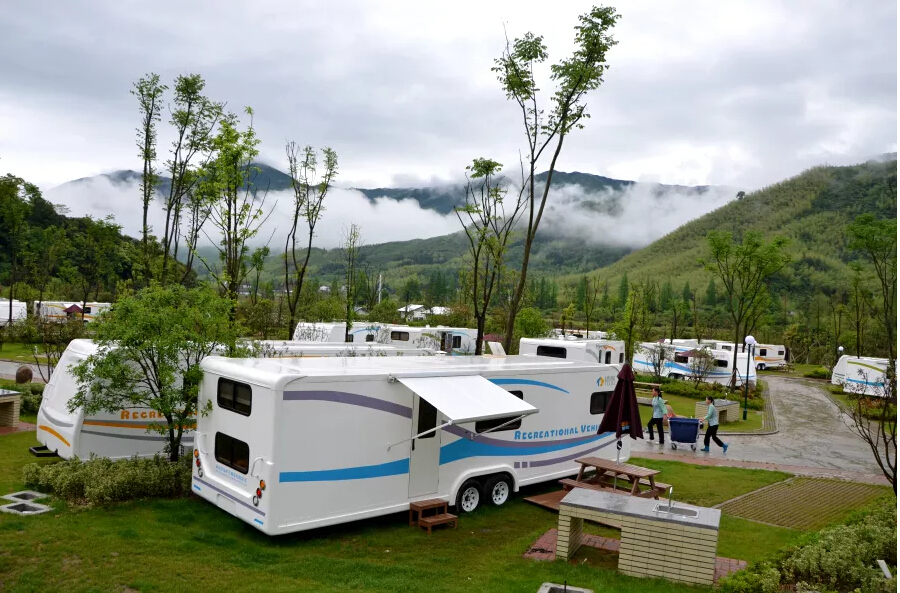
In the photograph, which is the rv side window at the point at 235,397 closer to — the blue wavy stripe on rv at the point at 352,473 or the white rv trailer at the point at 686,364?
the blue wavy stripe on rv at the point at 352,473

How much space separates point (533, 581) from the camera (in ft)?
22.4

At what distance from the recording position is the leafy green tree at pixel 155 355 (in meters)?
9.10

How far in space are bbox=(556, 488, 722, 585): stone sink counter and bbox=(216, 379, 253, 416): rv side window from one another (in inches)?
153

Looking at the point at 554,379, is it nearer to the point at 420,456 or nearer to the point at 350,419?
the point at 420,456

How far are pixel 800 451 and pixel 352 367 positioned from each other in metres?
12.9

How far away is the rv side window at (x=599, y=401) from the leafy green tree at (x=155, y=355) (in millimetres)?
6058

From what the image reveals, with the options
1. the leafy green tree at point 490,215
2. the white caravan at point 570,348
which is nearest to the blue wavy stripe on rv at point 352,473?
the leafy green tree at point 490,215

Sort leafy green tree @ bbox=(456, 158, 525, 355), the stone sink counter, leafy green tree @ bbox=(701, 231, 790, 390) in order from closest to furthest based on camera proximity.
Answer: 1. the stone sink counter
2. leafy green tree @ bbox=(456, 158, 525, 355)
3. leafy green tree @ bbox=(701, 231, 790, 390)

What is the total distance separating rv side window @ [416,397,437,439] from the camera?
28.0 feet

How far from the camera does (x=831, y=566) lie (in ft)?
21.7

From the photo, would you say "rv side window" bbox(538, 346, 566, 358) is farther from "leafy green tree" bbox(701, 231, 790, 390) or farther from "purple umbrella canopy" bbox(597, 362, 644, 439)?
"purple umbrella canopy" bbox(597, 362, 644, 439)

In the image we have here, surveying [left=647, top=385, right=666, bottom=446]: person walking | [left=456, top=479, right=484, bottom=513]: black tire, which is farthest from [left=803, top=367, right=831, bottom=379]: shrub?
[left=456, top=479, right=484, bottom=513]: black tire

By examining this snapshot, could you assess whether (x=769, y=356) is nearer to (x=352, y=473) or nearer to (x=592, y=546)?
(x=592, y=546)

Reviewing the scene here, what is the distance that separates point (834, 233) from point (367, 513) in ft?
413
